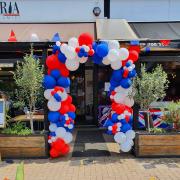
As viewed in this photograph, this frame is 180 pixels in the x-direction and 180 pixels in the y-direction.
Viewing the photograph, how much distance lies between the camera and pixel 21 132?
8555 mm

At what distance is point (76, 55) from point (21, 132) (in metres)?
2.20

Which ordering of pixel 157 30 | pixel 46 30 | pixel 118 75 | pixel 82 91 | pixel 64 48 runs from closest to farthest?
pixel 64 48
pixel 118 75
pixel 46 30
pixel 157 30
pixel 82 91

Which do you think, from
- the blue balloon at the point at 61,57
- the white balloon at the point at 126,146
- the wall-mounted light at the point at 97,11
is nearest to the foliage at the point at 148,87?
the white balloon at the point at 126,146

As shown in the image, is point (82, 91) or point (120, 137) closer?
point (120, 137)

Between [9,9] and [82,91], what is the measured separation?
160 inches

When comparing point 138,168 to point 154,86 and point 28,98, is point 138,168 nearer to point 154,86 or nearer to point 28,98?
point 154,86

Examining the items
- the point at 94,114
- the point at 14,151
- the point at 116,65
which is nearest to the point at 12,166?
the point at 14,151

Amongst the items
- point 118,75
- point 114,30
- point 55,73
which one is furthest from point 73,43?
point 114,30

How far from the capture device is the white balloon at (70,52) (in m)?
8.25

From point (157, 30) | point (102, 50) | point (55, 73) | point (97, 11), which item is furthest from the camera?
point (97, 11)

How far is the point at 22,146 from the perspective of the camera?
8430 millimetres

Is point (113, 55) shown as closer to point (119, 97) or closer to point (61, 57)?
point (119, 97)

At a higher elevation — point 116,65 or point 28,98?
point 116,65

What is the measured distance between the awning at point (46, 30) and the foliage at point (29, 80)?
313cm
